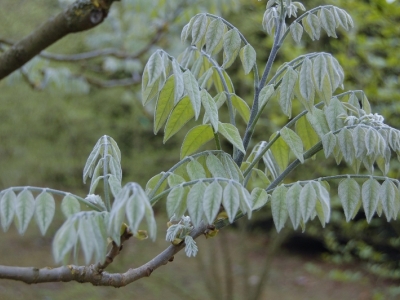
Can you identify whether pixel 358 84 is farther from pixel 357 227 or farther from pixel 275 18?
pixel 275 18

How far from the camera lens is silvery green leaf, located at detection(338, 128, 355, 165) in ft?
3.91

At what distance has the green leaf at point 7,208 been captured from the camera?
3.22 ft

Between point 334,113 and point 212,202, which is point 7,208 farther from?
point 334,113

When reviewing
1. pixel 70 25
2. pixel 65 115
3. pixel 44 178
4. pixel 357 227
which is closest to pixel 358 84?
pixel 357 227

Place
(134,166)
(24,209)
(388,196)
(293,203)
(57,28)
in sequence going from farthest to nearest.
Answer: (134,166)
(57,28)
(388,196)
(293,203)
(24,209)

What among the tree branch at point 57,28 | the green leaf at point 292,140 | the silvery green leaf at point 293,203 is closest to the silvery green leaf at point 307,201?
the silvery green leaf at point 293,203

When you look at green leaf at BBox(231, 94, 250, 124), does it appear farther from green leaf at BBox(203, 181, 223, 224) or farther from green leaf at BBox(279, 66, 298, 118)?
green leaf at BBox(203, 181, 223, 224)

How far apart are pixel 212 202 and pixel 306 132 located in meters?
0.49

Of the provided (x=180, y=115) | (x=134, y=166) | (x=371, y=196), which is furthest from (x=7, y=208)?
(x=134, y=166)

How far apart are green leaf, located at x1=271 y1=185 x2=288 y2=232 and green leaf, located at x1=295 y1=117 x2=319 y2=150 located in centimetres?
27

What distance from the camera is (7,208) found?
0.99m

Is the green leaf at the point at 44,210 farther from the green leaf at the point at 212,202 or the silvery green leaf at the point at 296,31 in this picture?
the silvery green leaf at the point at 296,31

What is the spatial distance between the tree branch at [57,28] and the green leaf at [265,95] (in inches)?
34.5

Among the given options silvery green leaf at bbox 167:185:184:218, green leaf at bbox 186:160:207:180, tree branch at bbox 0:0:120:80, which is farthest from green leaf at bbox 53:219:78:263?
tree branch at bbox 0:0:120:80
